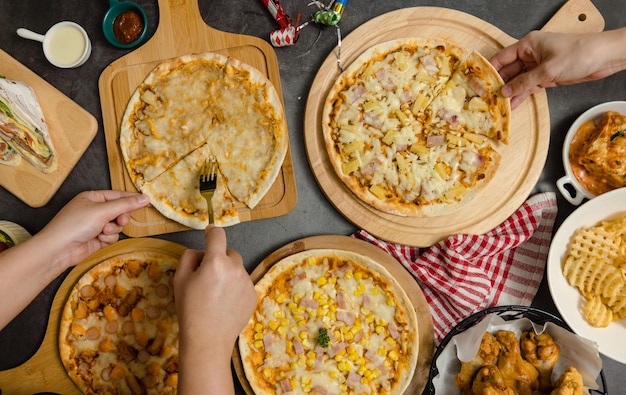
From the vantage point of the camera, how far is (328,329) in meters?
3.85

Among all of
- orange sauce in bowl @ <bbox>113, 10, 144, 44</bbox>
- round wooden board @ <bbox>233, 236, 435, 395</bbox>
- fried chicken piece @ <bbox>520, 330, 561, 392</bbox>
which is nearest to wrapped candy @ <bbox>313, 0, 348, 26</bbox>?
orange sauce in bowl @ <bbox>113, 10, 144, 44</bbox>

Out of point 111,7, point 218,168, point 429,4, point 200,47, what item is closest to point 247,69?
point 200,47

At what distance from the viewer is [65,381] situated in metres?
3.92

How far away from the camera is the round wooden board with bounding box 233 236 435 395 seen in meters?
3.78

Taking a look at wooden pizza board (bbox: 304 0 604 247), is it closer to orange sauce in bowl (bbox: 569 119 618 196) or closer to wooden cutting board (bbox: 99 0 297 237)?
orange sauce in bowl (bbox: 569 119 618 196)

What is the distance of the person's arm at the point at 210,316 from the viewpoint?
9.57 ft

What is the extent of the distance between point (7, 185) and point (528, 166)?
4277mm

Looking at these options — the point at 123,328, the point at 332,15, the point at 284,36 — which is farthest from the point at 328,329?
the point at 332,15

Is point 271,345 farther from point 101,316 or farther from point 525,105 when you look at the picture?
point 525,105

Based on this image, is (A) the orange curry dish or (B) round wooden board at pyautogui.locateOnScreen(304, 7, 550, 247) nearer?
(A) the orange curry dish

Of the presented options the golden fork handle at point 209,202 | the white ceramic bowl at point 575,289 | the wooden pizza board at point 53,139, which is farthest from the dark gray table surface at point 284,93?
the golden fork handle at point 209,202

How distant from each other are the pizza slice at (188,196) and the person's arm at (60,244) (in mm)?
220

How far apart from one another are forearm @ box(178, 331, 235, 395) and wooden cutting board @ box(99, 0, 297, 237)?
1.27m

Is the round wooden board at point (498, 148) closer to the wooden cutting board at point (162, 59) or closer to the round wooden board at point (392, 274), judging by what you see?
the round wooden board at point (392, 274)
